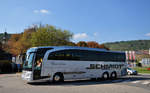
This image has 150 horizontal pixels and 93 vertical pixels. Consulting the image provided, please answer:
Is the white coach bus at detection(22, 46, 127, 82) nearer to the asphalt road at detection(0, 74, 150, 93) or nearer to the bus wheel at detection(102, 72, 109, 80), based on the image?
the bus wheel at detection(102, 72, 109, 80)

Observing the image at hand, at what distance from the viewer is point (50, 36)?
3481cm

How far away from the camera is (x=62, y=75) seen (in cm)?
1573

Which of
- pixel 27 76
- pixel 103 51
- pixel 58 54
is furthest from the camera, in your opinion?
pixel 103 51

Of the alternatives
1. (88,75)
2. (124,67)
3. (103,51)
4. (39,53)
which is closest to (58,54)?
(39,53)

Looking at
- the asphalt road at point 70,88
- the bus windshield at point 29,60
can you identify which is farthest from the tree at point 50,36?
the asphalt road at point 70,88

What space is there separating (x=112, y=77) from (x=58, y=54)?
28.1 ft

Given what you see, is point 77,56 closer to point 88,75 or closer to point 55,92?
point 88,75

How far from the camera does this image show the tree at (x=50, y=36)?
33.8m

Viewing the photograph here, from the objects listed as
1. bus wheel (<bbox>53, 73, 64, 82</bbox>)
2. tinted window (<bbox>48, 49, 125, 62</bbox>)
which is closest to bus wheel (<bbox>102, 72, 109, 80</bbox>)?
tinted window (<bbox>48, 49, 125, 62</bbox>)

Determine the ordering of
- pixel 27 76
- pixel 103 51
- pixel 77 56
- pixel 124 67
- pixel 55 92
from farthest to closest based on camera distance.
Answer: pixel 124 67 → pixel 103 51 → pixel 77 56 → pixel 27 76 → pixel 55 92

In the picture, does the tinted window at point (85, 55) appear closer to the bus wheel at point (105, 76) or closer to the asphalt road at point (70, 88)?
the bus wheel at point (105, 76)

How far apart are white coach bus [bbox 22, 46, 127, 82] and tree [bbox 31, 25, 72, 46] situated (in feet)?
58.8

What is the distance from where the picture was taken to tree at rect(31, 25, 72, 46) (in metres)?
33.8

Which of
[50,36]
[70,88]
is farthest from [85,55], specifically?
[50,36]
